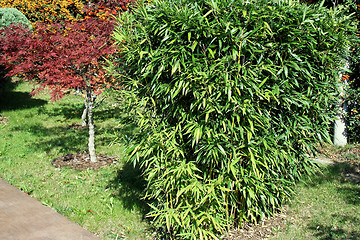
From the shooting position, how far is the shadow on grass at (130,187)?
178 inches

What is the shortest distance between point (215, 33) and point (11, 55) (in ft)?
15.0

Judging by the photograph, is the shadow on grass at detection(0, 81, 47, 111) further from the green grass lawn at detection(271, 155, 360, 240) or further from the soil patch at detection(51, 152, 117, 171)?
the green grass lawn at detection(271, 155, 360, 240)

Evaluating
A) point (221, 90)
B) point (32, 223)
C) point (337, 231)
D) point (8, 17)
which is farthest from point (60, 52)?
point (8, 17)

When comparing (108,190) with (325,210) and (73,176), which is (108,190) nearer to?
(73,176)

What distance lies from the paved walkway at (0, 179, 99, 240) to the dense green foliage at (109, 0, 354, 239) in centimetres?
104

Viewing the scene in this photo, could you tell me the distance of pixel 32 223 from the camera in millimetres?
3752

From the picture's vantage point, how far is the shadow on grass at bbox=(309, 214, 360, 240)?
3.67m

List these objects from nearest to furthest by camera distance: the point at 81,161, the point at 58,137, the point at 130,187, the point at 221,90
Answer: the point at 221,90 < the point at 130,187 < the point at 81,161 < the point at 58,137

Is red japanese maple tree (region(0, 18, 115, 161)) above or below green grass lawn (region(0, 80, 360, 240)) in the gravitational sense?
above

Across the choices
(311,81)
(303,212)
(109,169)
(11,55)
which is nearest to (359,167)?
(303,212)

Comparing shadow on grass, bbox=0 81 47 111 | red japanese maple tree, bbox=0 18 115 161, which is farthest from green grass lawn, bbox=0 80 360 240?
shadow on grass, bbox=0 81 47 111

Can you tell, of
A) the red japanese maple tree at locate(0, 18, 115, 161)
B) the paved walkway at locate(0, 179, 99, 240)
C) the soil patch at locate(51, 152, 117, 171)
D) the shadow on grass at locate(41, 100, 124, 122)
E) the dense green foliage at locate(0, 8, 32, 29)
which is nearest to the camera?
the paved walkway at locate(0, 179, 99, 240)

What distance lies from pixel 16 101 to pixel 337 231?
11.1 m

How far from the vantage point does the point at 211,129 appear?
3.33 m
